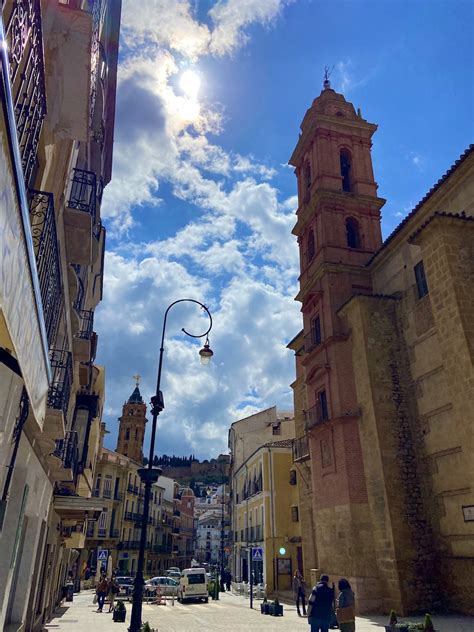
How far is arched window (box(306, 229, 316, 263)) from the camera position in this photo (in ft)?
81.3

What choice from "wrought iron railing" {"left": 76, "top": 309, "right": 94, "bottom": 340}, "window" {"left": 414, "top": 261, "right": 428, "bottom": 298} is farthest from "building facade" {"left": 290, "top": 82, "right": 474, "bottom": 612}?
"wrought iron railing" {"left": 76, "top": 309, "right": 94, "bottom": 340}

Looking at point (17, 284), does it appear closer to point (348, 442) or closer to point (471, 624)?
point (471, 624)

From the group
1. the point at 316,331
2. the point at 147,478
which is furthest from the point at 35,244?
the point at 316,331

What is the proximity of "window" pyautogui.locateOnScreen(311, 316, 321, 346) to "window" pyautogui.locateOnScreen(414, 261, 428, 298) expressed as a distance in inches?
211

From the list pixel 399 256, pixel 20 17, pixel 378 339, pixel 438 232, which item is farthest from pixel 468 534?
pixel 20 17

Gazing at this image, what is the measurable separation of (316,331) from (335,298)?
6.77ft

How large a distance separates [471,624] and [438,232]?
37.2ft

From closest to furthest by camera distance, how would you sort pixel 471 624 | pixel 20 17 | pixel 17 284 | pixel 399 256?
pixel 17 284, pixel 20 17, pixel 471 624, pixel 399 256

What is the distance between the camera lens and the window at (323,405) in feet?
65.7

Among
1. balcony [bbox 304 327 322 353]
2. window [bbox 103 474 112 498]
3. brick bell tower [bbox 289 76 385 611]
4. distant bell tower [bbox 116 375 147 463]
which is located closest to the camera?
brick bell tower [bbox 289 76 385 611]

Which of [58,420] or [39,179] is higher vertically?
[39,179]

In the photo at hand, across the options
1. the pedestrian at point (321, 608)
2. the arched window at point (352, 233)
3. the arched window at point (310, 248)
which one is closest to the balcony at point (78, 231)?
the pedestrian at point (321, 608)

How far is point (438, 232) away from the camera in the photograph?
15383 millimetres

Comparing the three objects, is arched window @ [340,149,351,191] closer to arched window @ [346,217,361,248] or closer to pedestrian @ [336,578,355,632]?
arched window @ [346,217,361,248]
